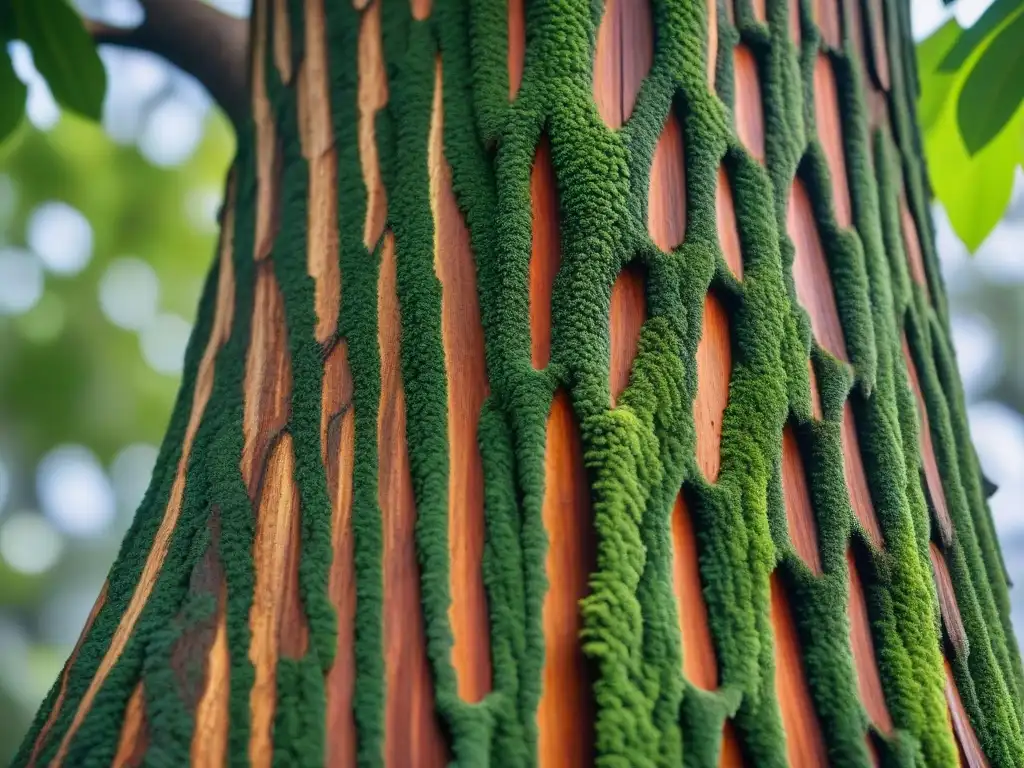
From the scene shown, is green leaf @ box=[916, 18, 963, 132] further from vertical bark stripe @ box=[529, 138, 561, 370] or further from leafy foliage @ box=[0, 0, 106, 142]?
leafy foliage @ box=[0, 0, 106, 142]

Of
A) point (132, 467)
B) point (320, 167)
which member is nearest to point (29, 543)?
point (132, 467)

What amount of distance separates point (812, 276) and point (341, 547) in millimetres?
403

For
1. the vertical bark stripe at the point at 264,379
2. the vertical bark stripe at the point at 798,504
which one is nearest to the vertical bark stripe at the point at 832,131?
the vertical bark stripe at the point at 798,504

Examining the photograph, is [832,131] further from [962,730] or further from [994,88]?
[962,730]

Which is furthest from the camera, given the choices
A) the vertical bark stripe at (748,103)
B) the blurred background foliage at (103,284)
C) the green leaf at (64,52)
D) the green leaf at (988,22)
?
the blurred background foliage at (103,284)

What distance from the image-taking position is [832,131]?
2.64ft

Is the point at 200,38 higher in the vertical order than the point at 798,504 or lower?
higher

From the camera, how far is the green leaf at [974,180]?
1.05 meters

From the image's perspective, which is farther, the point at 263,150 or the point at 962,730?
the point at 263,150

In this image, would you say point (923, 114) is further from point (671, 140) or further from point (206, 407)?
point (206, 407)

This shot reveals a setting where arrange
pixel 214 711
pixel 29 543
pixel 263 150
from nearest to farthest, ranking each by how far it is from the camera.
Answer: pixel 214 711
pixel 263 150
pixel 29 543

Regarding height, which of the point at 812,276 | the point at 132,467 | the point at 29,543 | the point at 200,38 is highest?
the point at 29,543

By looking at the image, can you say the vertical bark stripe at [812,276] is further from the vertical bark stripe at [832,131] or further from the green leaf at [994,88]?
the green leaf at [994,88]

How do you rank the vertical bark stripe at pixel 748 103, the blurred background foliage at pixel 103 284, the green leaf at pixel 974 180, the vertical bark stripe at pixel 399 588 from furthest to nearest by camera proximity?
the blurred background foliage at pixel 103 284, the green leaf at pixel 974 180, the vertical bark stripe at pixel 748 103, the vertical bark stripe at pixel 399 588
